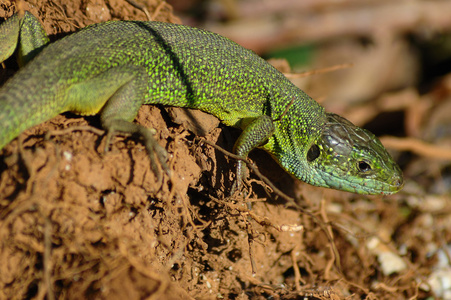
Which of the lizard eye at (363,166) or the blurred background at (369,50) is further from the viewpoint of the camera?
the blurred background at (369,50)

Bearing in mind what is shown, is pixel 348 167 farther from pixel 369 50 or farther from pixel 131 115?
pixel 369 50

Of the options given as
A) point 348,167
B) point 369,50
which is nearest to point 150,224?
point 348,167

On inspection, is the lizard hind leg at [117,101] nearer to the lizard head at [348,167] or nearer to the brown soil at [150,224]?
the brown soil at [150,224]

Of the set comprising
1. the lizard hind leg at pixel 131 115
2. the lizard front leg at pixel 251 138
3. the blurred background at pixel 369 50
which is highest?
the lizard hind leg at pixel 131 115

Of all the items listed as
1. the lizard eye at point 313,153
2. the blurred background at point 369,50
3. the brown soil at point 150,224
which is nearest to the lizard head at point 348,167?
the lizard eye at point 313,153

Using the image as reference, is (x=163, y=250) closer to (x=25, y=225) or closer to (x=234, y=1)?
(x=25, y=225)

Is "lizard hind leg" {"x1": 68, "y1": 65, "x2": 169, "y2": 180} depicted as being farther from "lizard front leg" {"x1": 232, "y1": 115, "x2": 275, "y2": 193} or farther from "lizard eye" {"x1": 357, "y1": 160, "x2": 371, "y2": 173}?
"lizard eye" {"x1": 357, "y1": 160, "x2": 371, "y2": 173}

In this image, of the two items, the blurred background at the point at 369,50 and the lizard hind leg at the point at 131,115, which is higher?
the lizard hind leg at the point at 131,115
